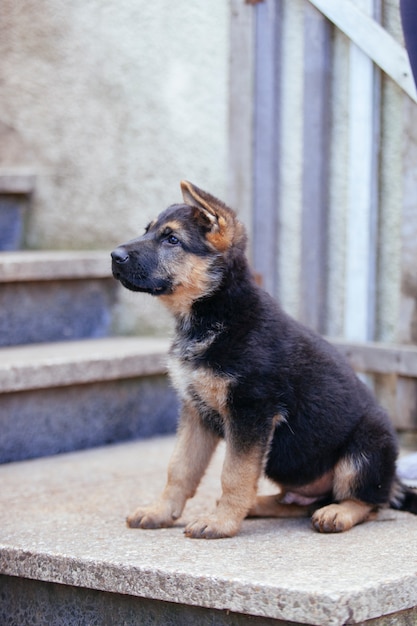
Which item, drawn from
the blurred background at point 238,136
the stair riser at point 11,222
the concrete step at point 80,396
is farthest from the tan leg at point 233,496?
the stair riser at point 11,222

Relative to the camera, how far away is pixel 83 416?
4.50 m

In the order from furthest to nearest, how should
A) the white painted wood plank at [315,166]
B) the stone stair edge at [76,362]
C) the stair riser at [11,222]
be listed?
the stair riser at [11,222]
the white painted wood plank at [315,166]
the stone stair edge at [76,362]

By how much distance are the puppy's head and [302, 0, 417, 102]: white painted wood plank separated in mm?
1364

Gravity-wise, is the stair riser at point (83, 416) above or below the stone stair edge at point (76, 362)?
below

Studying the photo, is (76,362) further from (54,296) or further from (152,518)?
(152,518)

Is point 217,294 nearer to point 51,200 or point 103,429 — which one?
point 103,429

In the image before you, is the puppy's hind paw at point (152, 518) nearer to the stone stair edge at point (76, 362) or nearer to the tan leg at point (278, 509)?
the tan leg at point (278, 509)

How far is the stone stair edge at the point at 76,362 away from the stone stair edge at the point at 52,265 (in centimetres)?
33

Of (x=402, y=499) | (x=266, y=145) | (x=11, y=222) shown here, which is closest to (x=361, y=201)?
(x=266, y=145)

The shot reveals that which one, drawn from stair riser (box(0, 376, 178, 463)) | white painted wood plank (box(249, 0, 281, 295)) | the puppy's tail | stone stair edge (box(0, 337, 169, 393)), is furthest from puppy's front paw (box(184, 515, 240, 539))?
white painted wood plank (box(249, 0, 281, 295))

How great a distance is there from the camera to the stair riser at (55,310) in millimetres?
4762

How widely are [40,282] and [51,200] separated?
0.78 metres

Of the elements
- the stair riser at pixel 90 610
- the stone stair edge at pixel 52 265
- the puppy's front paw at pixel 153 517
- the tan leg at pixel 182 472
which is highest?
the stone stair edge at pixel 52 265

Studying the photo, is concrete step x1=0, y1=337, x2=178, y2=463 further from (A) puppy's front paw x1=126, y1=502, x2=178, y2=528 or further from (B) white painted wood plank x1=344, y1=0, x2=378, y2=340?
(A) puppy's front paw x1=126, y1=502, x2=178, y2=528
